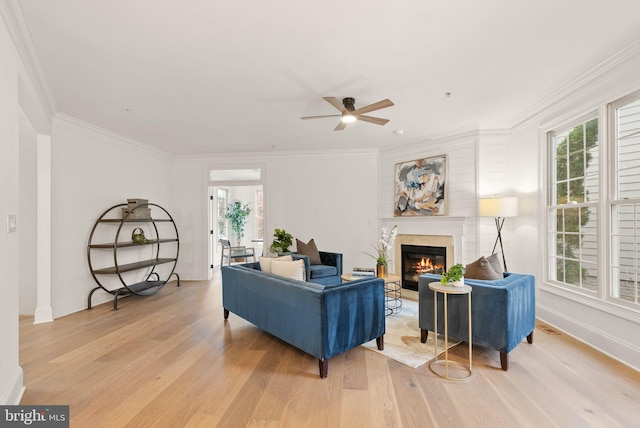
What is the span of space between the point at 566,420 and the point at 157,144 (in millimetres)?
6185

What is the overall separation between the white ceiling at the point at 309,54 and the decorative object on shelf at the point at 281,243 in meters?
2.22

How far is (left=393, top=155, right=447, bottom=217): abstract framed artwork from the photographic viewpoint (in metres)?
5.11

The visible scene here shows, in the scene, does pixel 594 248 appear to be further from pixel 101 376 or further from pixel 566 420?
pixel 101 376

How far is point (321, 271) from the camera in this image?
486cm

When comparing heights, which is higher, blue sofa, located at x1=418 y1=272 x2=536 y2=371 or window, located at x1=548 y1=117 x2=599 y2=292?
window, located at x1=548 y1=117 x2=599 y2=292

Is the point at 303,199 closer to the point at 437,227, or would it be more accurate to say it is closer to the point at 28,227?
the point at 437,227

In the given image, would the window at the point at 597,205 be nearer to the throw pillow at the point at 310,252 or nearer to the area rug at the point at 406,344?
the area rug at the point at 406,344

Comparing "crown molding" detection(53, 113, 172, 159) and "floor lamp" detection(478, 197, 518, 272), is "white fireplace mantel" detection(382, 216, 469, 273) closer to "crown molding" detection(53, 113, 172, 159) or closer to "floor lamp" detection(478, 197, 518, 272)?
"floor lamp" detection(478, 197, 518, 272)

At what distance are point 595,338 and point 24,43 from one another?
5.48 m

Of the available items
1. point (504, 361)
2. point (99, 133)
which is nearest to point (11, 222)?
point (99, 133)

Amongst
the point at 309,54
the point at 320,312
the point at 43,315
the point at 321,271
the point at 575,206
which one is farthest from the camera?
the point at 321,271

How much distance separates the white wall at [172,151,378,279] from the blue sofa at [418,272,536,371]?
10.2 ft

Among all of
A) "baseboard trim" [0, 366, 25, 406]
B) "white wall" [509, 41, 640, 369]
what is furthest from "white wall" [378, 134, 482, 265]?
"baseboard trim" [0, 366, 25, 406]

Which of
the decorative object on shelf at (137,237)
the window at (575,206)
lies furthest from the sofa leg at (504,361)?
the decorative object on shelf at (137,237)
